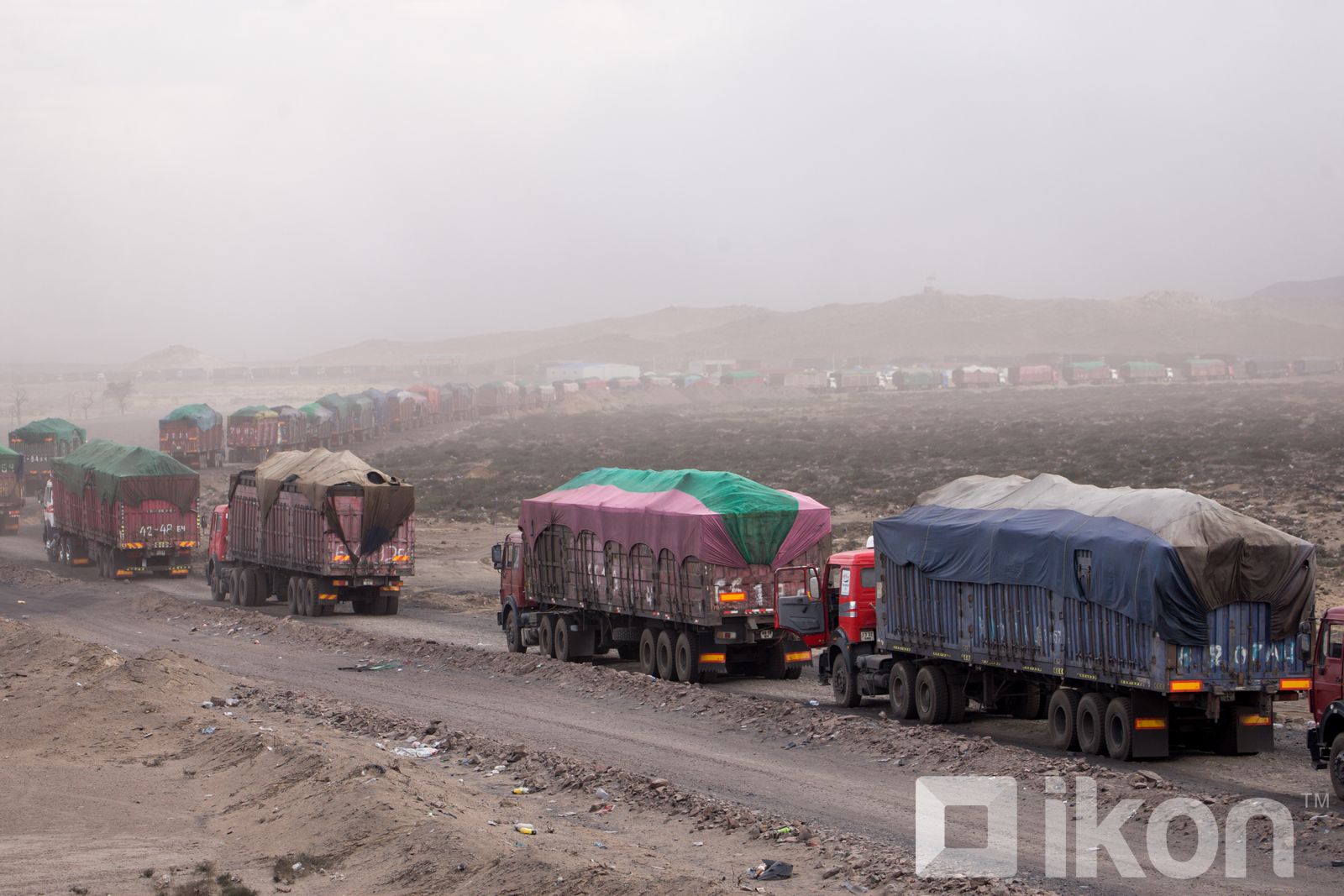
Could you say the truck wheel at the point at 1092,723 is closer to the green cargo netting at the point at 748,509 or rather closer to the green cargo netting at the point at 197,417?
the green cargo netting at the point at 748,509

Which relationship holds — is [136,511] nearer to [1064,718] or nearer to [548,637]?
[548,637]

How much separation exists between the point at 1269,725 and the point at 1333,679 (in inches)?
86.8

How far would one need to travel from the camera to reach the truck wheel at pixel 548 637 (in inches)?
1170

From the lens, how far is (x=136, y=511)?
157ft

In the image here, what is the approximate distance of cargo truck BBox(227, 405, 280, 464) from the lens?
92562 mm

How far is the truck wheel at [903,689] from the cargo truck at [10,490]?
55.0 m

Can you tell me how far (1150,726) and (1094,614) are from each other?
1.51 meters

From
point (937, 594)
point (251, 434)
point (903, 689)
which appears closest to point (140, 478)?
point (903, 689)

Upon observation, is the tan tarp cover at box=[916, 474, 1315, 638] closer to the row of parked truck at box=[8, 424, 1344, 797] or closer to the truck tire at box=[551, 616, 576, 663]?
the row of parked truck at box=[8, 424, 1344, 797]

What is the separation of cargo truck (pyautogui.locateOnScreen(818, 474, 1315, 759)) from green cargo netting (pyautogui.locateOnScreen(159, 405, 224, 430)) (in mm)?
72503

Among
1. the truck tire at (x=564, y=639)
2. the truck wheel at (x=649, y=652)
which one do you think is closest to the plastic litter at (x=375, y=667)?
the truck tire at (x=564, y=639)

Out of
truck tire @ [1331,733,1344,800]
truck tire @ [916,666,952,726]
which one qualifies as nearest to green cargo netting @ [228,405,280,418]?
A: truck tire @ [916,666,952,726]

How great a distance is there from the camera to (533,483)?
74125 mm

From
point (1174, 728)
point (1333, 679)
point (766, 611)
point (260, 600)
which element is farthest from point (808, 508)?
point (260, 600)
